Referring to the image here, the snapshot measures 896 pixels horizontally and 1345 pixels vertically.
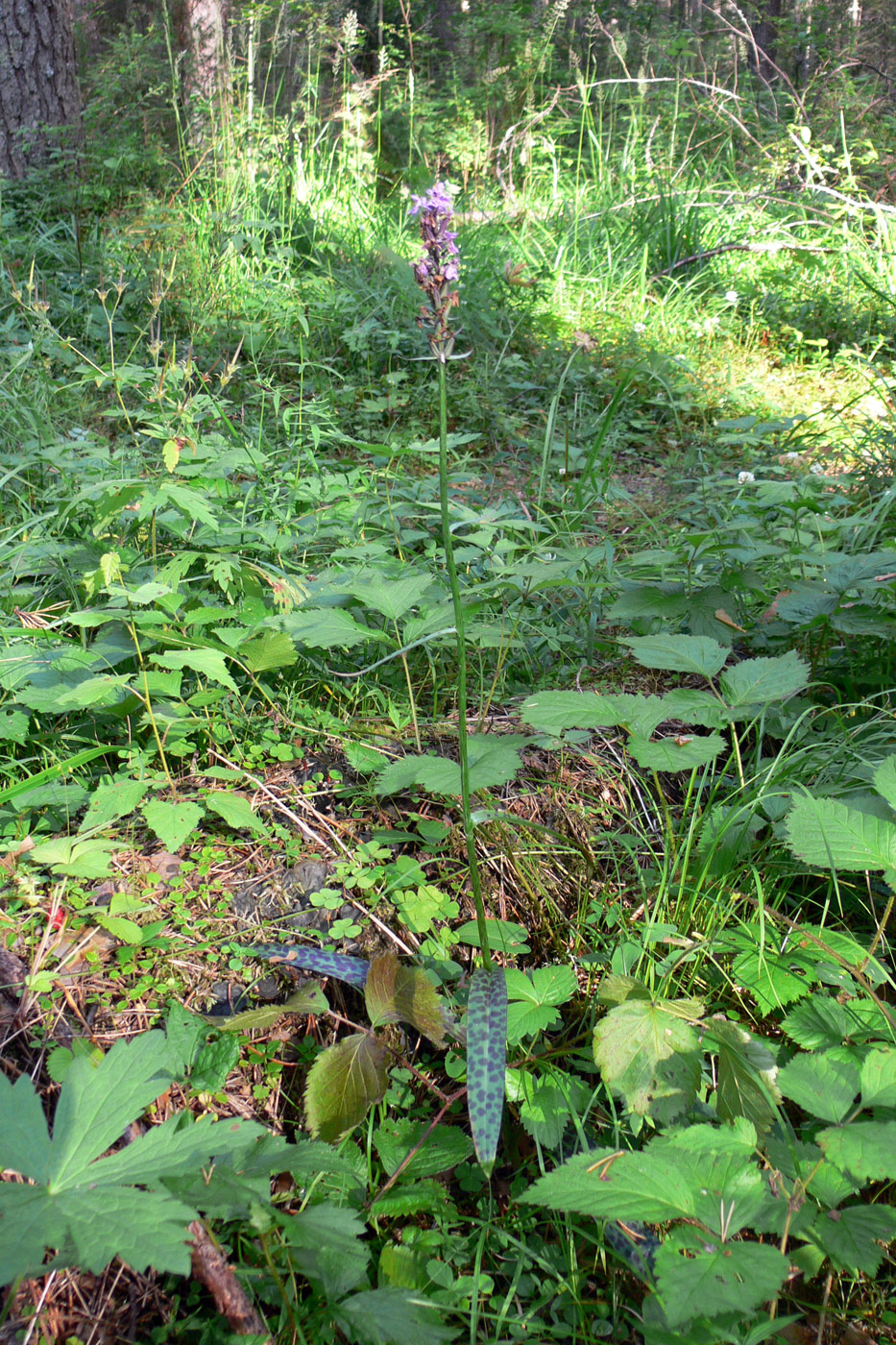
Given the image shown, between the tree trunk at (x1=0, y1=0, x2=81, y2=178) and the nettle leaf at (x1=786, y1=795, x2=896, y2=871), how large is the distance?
5.56 m

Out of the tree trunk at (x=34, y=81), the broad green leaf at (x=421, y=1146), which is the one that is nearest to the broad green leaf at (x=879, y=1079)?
the broad green leaf at (x=421, y=1146)

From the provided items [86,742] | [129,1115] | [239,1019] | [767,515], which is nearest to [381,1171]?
[239,1019]

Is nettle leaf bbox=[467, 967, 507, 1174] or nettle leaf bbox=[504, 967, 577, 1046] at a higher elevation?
nettle leaf bbox=[467, 967, 507, 1174]

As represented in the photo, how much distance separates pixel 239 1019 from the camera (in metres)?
1.08

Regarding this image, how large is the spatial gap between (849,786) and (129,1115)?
1.21m

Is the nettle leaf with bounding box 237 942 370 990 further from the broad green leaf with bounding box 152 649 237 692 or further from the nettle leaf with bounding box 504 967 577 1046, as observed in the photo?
the broad green leaf with bounding box 152 649 237 692

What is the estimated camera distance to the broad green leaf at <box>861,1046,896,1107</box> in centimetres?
90

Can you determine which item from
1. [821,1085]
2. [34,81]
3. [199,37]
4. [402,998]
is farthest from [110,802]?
[199,37]

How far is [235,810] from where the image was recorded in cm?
134

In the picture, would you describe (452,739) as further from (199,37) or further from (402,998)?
(199,37)

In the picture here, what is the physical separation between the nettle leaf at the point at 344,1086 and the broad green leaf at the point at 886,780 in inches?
30.8

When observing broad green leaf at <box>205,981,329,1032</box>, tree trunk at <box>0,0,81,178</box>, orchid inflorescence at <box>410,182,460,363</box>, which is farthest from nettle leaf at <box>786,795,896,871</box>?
tree trunk at <box>0,0,81,178</box>

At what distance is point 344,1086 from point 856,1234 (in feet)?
1.96

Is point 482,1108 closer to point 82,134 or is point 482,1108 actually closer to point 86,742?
point 86,742
